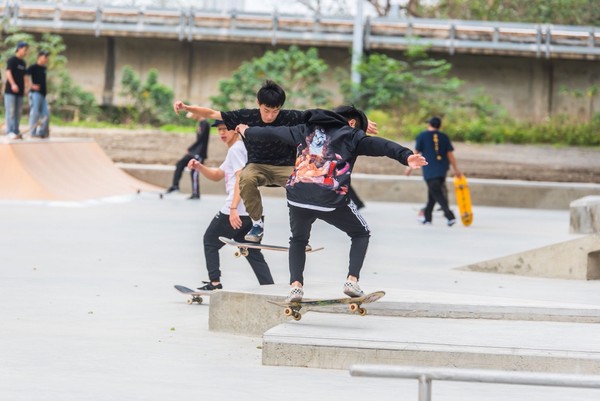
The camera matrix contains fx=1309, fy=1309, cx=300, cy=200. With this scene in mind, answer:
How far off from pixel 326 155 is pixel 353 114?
520 millimetres

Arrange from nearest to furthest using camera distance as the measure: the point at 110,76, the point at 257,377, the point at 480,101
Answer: the point at 257,377 → the point at 480,101 → the point at 110,76

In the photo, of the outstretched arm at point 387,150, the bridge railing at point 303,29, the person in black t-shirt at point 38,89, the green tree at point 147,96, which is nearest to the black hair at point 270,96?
the outstretched arm at point 387,150

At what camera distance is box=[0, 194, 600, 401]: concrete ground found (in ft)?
23.4

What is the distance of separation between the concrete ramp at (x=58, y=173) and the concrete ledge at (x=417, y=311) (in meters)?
13.6

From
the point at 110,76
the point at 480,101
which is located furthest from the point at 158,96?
the point at 480,101

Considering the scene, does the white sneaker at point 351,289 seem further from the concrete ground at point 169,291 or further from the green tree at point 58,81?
the green tree at point 58,81

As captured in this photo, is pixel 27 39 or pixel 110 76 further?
pixel 110 76

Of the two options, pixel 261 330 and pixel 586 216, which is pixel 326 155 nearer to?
pixel 261 330

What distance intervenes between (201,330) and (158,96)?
33.4 m

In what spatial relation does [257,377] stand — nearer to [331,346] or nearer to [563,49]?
[331,346]

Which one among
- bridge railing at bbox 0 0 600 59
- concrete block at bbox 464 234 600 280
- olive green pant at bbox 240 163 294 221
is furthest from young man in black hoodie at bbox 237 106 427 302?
bridge railing at bbox 0 0 600 59

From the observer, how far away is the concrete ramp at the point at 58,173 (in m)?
22.2

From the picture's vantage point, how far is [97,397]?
21.9 feet

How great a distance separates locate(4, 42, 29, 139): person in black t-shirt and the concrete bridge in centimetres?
1922
